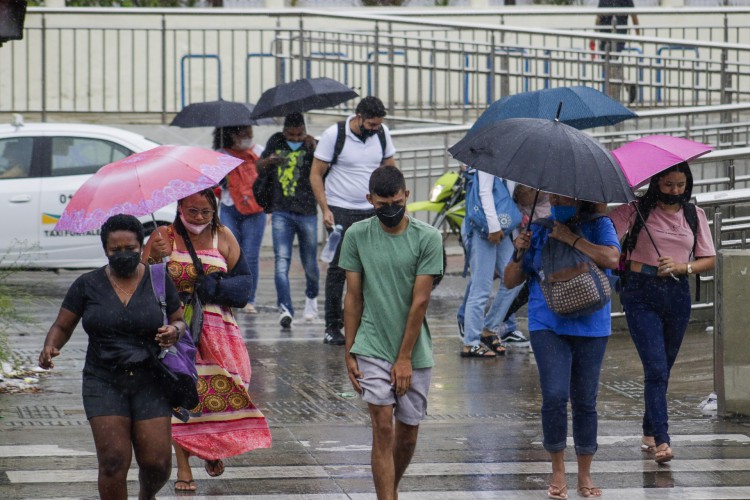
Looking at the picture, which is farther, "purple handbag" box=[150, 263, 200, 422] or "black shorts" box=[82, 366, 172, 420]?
"purple handbag" box=[150, 263, 200, 422]

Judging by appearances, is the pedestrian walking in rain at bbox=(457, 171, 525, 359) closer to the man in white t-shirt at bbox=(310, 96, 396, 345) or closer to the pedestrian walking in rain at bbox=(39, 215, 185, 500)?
the man in white t-shirt at bbox=(310, 96, 396, 345)

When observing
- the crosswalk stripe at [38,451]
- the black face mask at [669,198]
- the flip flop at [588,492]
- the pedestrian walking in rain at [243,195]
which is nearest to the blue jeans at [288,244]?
the pedestrian walking in rain at [243,195]

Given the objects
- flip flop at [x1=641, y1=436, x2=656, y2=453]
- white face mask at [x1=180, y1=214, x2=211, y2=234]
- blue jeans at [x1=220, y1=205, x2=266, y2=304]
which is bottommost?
flip flop at [x1=641, y1=436, x2=656, y2=453]

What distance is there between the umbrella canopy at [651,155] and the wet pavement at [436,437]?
5.23 ft

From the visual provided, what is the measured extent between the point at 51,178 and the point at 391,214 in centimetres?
Result: 886

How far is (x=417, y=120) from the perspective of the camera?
712 inches

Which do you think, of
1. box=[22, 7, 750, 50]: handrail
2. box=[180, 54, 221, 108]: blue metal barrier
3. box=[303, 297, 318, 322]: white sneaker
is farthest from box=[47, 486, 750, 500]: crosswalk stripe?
box=[180, 54, 221, 108]: blue metal barrier

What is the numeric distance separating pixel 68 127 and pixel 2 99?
581 cm

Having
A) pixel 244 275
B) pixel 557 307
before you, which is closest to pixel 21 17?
pixel 244 275

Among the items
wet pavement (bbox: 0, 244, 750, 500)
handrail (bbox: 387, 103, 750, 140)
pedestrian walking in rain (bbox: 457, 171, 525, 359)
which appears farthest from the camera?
handrail (bbox: 387, 103, 750, 140)

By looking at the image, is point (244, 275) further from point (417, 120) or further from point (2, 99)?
point (2, 99)

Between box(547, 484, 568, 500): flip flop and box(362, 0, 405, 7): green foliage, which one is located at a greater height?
box(362, 0, 405, 7): green foliage

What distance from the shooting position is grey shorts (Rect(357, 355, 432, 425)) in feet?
19.8

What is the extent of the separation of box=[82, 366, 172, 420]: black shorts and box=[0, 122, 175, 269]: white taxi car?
8246mm
